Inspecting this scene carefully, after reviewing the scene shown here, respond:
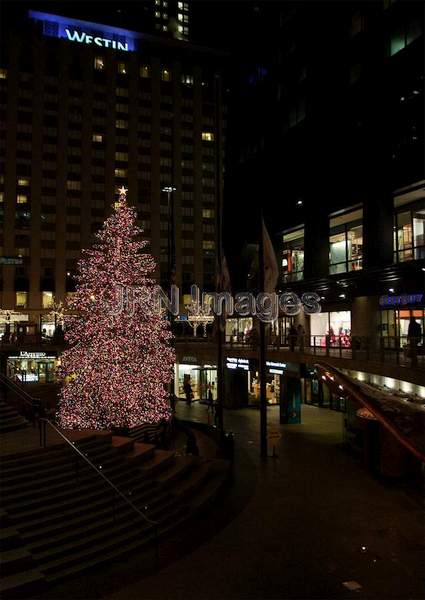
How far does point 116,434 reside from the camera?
19625mm

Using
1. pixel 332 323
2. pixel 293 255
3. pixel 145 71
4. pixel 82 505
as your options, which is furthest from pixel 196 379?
pixel 145 71

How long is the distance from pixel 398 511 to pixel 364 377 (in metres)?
6.73

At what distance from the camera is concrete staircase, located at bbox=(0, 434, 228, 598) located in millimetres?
10242

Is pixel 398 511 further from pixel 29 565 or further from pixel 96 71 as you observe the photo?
pixel 96 71

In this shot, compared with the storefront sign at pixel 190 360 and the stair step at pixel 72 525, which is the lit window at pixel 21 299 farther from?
the stair step at pixel 72 525

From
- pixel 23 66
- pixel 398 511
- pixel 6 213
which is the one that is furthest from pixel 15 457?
pixel 23 66

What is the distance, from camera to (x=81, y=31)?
90.4 m

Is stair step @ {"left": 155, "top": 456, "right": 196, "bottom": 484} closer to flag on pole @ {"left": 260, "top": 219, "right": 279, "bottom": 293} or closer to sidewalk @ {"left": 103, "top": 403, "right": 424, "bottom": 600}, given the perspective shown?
sidewalk @ {"left": 103, "top": 403, "right": 424, "bottom": 600}

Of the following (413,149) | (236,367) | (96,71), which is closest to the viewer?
(413,149)

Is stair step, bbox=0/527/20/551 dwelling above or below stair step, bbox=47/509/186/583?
above

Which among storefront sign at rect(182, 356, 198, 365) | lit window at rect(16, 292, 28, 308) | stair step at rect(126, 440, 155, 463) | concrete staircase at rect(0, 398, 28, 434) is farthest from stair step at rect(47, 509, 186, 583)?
lit window at rect(16, 292, 28, 308)

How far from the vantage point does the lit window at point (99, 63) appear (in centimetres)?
8744

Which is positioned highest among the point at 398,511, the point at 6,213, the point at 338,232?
the point at 6,213

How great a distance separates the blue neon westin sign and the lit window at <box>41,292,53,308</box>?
41858mm
